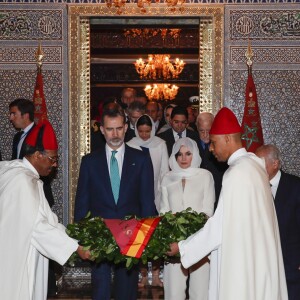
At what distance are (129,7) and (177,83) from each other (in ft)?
21.9

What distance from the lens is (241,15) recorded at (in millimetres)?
9672

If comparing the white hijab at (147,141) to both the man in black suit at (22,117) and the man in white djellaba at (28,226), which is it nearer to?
the man in black suit at (22,117)

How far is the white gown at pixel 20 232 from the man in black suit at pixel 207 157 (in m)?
2.85

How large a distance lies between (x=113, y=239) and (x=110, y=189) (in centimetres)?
80

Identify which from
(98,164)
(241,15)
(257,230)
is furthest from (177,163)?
(241,15)

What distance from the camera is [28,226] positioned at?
214 inches

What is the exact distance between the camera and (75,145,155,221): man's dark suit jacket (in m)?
6.65

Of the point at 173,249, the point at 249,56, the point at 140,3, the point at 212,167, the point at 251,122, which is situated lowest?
the point at 173,249

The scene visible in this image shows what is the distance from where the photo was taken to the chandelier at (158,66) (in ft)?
49.9

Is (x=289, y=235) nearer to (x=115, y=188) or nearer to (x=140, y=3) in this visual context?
(x=115, y=188)

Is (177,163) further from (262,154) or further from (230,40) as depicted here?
(230,40)

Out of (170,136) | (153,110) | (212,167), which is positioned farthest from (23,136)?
(153,110)

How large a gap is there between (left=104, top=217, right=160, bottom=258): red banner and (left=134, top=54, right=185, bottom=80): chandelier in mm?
9271

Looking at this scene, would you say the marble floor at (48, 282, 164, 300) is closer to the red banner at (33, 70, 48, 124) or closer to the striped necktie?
the red banner at (33, 70, 48, 124)
